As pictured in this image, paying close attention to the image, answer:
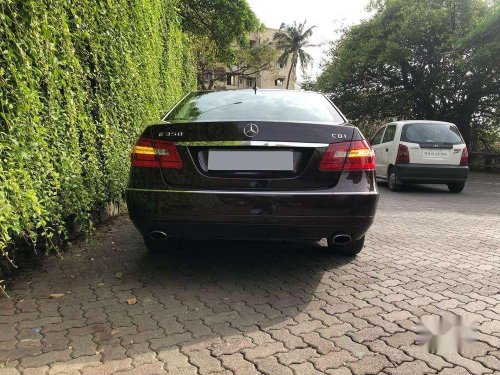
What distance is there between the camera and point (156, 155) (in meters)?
3.31

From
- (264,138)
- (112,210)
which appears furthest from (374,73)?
(264,138)

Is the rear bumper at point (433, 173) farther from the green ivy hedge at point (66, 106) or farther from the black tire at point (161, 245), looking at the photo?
the black tire at point (161, 245)

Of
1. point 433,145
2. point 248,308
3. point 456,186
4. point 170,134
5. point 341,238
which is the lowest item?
point 456,186

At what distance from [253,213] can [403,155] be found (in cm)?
750

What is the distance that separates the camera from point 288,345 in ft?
8.11

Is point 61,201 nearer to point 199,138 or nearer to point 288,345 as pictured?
point 199,138

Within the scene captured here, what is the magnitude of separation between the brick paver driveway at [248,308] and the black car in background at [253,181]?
0.48m

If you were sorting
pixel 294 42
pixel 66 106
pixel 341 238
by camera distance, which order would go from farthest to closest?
pixel 294 42
pixel 66 106
pixel 341 238

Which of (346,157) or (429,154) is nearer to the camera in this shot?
(346,157)

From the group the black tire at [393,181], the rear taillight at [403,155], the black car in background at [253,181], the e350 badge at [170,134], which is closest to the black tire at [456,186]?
the black tire at [393,181]

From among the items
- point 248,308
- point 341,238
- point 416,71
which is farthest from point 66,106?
point 416,71

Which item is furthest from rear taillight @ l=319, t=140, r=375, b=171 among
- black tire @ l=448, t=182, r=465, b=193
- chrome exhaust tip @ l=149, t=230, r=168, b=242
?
black tire @ l=448, t=182, r=465, b=193

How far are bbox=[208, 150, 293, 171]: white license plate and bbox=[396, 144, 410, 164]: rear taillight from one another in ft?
23.9

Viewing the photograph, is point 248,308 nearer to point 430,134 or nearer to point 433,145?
point 433,145
